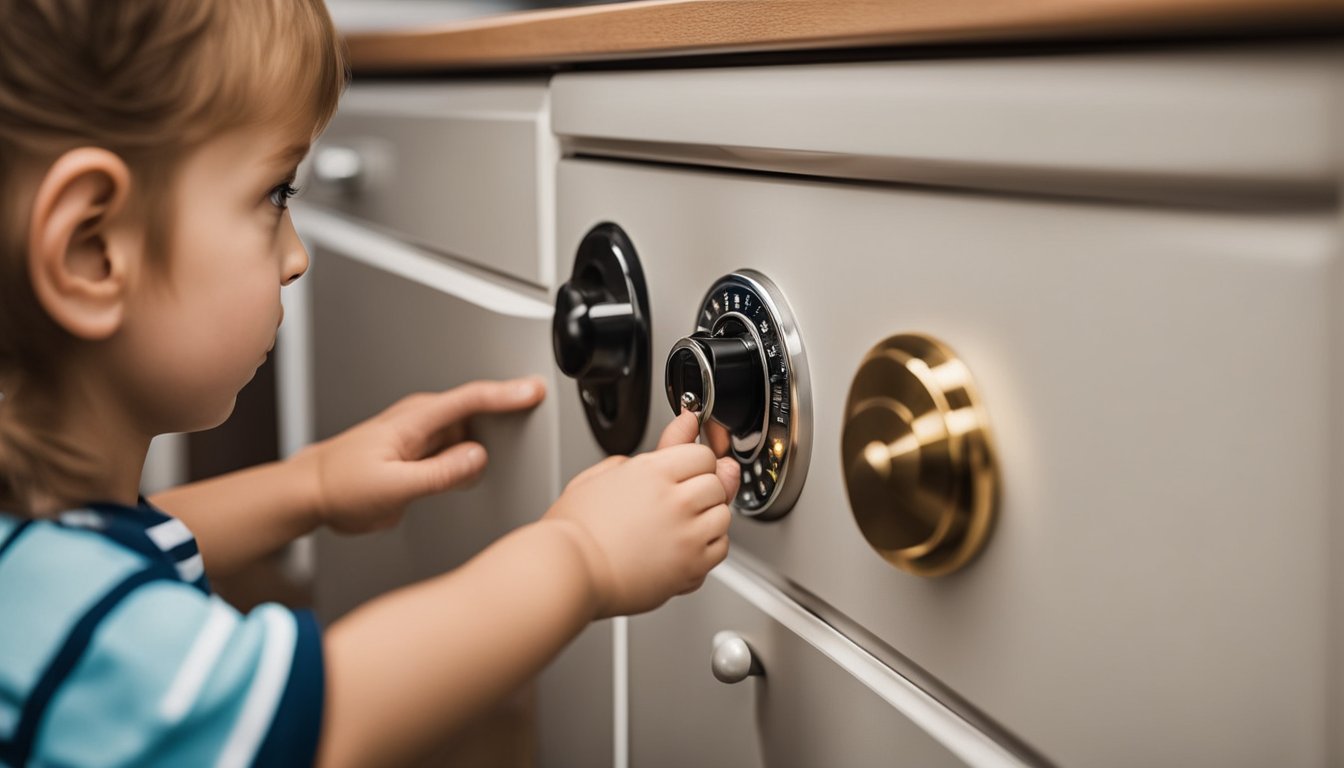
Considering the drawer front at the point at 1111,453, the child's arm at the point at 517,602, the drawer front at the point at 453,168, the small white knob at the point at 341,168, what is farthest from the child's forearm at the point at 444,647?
the small white knob at the point at 341,168

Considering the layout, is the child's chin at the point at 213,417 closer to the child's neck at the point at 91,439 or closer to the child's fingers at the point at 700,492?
the child's neck at the point at 91,439

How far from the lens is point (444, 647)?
1.30 feet

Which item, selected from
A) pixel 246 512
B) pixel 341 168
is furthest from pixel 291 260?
pixel 341 168

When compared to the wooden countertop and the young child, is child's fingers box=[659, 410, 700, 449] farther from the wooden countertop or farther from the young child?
the wooden countertop

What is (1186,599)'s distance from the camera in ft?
0.84

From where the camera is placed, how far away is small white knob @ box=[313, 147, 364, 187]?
854mm

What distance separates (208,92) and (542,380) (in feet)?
0.73

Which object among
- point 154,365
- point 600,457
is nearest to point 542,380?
point 600,457

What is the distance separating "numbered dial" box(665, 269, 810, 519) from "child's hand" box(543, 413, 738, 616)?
2 centimetres

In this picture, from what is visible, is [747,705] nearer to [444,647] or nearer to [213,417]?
[444,647]

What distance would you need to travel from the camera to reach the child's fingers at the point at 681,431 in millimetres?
417

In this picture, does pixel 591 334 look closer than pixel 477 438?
Yes

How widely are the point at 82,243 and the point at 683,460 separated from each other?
0.22 meters

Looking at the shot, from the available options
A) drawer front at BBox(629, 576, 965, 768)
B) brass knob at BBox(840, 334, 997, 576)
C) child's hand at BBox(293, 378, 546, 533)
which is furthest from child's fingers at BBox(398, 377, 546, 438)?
brass knob at BBox(840, 334, 997, 576)
